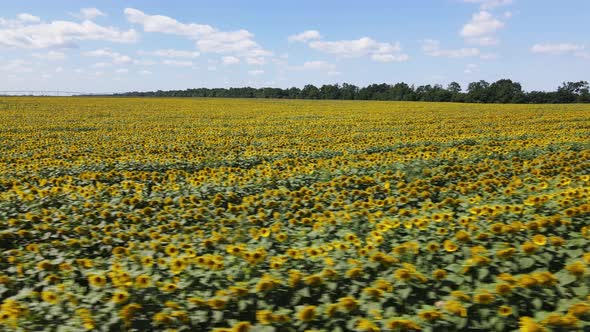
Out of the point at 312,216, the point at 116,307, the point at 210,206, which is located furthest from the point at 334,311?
the point at 210,206

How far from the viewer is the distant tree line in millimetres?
55375

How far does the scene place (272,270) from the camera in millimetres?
2971

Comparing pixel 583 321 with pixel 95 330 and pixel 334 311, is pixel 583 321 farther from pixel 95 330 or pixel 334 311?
pixel 95 330

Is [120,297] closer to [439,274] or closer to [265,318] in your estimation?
[265,318]

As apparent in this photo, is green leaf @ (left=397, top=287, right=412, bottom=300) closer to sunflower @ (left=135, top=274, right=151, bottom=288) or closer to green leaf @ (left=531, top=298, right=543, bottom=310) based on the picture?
green leaf @ (left=531, top=298, right=543, bottom=310)

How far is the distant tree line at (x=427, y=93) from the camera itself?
55.4 metres

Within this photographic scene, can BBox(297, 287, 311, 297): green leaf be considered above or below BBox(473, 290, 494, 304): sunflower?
below

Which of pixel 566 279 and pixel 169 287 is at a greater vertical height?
pixel 566 279

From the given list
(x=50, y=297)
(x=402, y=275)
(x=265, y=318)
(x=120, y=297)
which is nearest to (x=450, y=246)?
(x=402, y=275)

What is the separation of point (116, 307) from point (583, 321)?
7.57 ft

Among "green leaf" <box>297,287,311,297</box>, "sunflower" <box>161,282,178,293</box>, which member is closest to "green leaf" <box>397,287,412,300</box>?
"green leaf" <box>297,287,311,297</box>

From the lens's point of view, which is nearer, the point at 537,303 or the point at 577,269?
the point at 537,303

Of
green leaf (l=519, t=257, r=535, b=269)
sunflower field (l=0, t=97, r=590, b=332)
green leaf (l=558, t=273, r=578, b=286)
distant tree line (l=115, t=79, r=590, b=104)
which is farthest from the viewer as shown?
distant tree line (l=115, t=79, r=590, b=104)

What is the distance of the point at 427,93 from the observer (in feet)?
199
